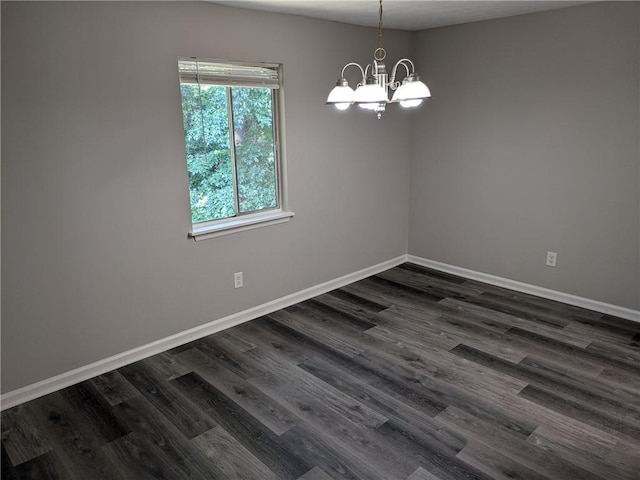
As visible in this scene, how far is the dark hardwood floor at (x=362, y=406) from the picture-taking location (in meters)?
2.28

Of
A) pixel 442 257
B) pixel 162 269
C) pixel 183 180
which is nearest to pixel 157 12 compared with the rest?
pixel 183 180

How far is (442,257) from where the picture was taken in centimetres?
485

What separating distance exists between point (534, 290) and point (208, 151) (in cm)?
302

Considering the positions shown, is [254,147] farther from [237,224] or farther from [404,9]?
[404,9]

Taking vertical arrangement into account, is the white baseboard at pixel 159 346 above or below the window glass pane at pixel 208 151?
Answer: below

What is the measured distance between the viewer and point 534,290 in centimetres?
421

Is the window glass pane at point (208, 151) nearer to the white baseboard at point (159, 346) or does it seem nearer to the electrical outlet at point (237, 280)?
the electrical outlet at point (237, 280)

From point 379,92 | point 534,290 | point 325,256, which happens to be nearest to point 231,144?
point 325,256

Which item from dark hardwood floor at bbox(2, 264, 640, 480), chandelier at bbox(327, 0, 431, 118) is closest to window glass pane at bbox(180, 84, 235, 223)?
dark hardwood floor at bbox(2, 264, 640, 480)

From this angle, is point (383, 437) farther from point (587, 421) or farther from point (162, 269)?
point (162, 269)

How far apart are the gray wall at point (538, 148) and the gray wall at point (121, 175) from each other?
3.66ft

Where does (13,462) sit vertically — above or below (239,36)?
below

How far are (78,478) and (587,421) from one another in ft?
8.48

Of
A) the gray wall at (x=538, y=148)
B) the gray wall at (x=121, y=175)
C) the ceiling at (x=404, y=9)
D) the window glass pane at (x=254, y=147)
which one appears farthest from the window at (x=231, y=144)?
the gray wall at (x=538, y=148)
